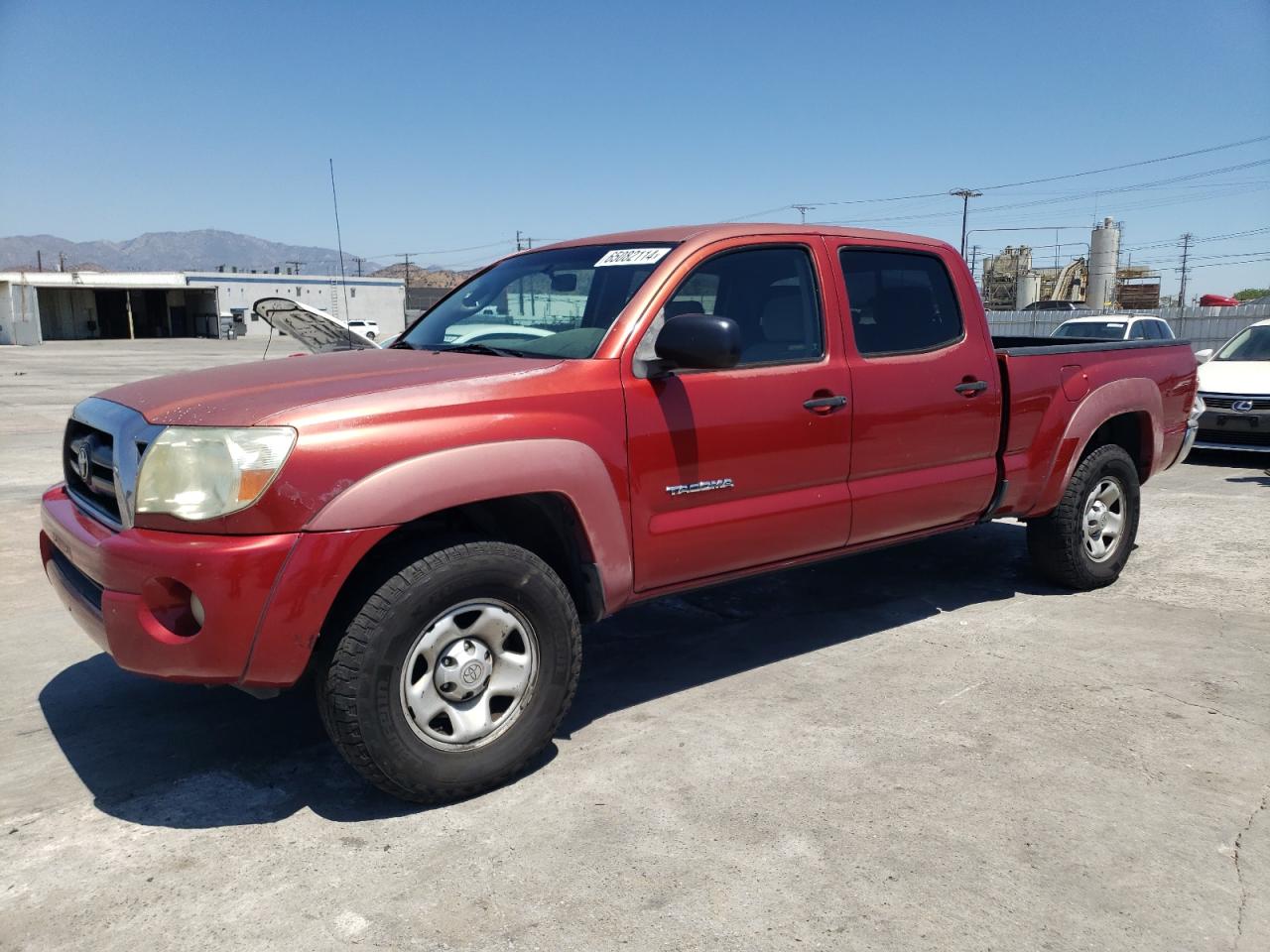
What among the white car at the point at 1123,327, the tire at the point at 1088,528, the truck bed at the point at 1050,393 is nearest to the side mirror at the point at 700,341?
the truck bed at the point at 1050,393

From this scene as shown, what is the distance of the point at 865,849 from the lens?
2.84 meters

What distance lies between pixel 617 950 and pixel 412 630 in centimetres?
109

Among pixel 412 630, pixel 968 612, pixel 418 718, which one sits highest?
Answer: pixel 412 630

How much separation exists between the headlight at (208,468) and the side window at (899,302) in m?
2.51

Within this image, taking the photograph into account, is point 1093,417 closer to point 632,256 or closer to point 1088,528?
point 1088,528

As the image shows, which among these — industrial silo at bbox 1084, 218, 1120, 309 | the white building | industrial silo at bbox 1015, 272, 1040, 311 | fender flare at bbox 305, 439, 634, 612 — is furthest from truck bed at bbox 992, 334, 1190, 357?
industrial silo at bbox 1084, 218, 1120, 309

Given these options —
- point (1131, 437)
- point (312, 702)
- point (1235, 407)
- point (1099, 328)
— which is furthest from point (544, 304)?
point (1099, 328)

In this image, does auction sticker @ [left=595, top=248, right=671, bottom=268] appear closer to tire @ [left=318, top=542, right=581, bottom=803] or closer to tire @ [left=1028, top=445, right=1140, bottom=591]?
tire @ [left=318, top=542, right=581, bottom=803]

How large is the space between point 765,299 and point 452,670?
200 centimetres

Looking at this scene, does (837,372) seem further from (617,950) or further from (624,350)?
(617,950)

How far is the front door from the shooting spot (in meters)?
3.53

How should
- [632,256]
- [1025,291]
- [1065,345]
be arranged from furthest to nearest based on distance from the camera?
[1025,291] < [1065,345] < [632,256]

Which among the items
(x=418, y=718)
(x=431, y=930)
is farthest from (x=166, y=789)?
(x=431, y=930)

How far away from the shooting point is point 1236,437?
32.7ft
